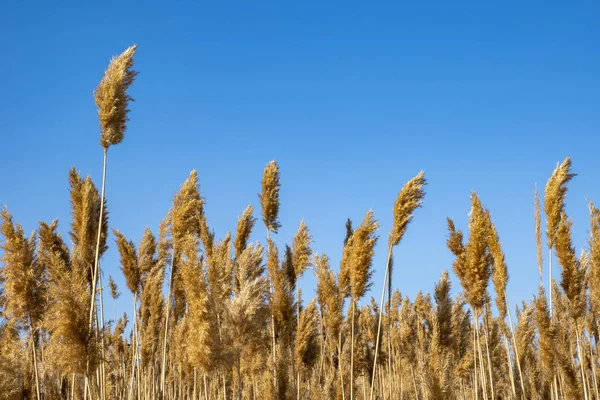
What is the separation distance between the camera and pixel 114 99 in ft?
20.8

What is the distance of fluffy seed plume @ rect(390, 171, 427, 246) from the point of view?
8156 millimetres

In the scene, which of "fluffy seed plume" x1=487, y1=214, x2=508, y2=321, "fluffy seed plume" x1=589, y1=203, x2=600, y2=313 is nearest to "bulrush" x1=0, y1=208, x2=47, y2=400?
"fluffy seed plume" x1=487, y1=214, x2=508, y2=321

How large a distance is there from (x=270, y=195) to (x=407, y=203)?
3398 mm

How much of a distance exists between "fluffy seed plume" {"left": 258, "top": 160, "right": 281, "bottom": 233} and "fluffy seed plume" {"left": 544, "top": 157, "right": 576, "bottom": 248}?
4.48 m

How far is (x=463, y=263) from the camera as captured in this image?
27.1ft

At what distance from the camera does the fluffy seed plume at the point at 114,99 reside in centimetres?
631

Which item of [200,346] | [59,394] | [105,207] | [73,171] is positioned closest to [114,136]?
[73,171]

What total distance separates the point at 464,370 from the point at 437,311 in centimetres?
302

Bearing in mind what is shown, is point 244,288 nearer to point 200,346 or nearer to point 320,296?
point 200,346

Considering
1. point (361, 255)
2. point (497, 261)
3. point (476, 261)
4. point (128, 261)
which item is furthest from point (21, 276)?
point (497, 261)

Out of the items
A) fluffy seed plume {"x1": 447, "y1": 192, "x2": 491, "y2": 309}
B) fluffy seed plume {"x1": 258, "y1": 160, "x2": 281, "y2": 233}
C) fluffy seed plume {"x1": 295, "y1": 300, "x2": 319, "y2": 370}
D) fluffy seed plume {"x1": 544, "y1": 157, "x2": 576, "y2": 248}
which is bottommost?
fluffy seed plume {"x1": 295, "y1": 300, "x2": 319, "y2": 370}

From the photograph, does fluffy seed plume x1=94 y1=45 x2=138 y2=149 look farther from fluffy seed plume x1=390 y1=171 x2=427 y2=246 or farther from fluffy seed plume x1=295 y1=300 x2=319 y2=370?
fluffy seed plume x1=295 y1=300 x2=319 y2=370

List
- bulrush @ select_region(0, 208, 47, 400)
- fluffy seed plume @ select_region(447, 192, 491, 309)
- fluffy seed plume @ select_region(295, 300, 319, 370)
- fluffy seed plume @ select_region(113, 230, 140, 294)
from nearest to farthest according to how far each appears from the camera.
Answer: bulrush @ select_region(0, 208, 47, 400) → fluffy seed plume @ select_region(447, 192, 491, 309) → fluffy seed plume @ select_region(113, 230, 140, 294) → fluffy seed plume @ select_region(295, 300, 319, 370)

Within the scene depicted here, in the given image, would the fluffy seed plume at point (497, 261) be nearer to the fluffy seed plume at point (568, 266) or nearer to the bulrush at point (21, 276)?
the fluffy seed plume at point (568, 266)
